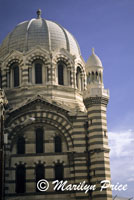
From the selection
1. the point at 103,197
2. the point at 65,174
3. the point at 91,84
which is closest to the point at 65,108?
the point at 91,84

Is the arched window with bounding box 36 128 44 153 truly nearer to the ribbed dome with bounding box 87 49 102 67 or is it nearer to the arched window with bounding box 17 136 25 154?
the arched window with bounding box 17 136 25 154

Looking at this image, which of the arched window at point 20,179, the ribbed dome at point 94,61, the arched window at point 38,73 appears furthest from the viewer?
the arched window at point 38,73

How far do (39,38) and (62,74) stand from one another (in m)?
4.69

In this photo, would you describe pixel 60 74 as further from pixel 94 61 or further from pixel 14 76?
pixel 14 76

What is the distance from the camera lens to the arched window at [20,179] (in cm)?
3875

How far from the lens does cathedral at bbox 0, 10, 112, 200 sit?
38.6 meters

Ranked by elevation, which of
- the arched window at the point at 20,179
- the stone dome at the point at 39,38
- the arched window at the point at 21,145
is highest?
the stone dome at the point at 39,38

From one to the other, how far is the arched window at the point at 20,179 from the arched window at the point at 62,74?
32.6 ft

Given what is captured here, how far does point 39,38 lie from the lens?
46.7m

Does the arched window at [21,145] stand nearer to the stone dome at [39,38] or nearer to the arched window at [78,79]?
the arched window at [78,79]

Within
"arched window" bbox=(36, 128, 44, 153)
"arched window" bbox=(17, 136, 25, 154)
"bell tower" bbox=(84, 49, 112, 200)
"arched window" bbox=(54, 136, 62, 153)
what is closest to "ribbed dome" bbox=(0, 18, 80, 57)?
"bell tower" bbox=(84, 49, 112, 200)

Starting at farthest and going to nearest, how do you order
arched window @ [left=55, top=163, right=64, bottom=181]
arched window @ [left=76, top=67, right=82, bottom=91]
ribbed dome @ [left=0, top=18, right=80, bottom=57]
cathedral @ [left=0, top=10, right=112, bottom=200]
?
ribbed dome @ [left=0, top=18, right=80, bottom=57] → arched window @ [left=76, top=67, right=82, bottom=91] → arched window @ [left=55, top=163, right=64, bottom=181] → cathedral @ [left=0, top=10, right=112, bottom=200]

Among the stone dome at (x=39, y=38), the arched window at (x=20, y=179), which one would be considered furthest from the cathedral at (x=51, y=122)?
A: the stone dome at (x=39, y=38)

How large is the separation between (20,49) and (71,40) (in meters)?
5.70
